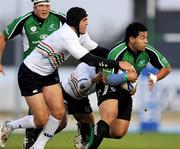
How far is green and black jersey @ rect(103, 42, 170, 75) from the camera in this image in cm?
1273

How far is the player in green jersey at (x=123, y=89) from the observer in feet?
41.4

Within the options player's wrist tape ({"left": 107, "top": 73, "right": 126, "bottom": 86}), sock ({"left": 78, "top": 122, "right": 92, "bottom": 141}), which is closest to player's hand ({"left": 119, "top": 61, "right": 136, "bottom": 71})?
player's wrist tape ({"left": 107, "top": 73, "right": 126, "bottom": 86})

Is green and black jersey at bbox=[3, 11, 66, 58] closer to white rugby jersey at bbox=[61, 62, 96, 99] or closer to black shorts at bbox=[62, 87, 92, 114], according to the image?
white rugby jersey at bbox=[61, 62, 96, 99]

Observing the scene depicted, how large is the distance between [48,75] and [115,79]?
95 centimetres

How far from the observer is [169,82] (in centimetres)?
2358

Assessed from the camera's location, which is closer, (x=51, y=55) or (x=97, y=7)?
(x=51, y=55)

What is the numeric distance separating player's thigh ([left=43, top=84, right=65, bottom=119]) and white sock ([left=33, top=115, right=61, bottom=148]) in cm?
8

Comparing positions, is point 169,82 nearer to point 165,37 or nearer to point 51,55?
point 165,37

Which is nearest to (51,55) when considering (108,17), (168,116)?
(168,116)

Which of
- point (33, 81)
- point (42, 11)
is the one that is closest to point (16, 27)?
point (42, 11)

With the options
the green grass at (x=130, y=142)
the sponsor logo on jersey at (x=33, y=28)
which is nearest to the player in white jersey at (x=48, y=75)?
the sponsor logo on jersey at (x=33, y=28)

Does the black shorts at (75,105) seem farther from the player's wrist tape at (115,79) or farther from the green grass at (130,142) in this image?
the green grass at (130,142)

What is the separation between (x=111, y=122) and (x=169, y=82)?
10986mm

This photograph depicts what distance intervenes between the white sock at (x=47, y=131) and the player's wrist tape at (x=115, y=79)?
88cm
